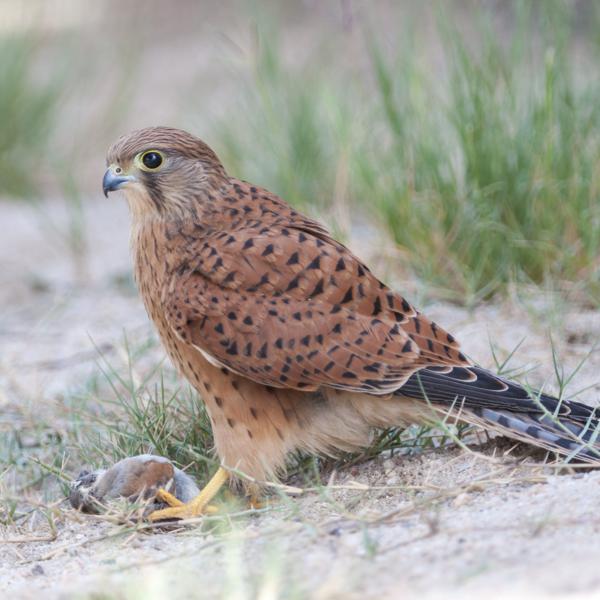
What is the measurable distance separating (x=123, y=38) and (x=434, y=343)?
9485 millimetres

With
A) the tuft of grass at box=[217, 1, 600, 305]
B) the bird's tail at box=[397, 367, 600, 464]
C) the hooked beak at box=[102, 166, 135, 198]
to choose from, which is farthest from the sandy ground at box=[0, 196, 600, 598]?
the hooked beak at box=[102, 166, 135, 198]

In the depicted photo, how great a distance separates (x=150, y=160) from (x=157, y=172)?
5cm

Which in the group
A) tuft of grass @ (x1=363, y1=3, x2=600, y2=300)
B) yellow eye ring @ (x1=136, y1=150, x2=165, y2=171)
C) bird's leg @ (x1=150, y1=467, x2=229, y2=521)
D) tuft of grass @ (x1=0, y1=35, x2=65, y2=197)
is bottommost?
bird's leg @ (x1=150, y1=467, x2=229, y2=521)

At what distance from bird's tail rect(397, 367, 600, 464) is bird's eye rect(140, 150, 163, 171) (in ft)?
3.47

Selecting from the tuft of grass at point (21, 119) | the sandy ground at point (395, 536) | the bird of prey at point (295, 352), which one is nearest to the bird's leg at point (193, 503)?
the bird of prey at point (295, 352)

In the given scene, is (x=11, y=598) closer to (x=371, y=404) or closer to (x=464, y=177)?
(x=371, y=404)

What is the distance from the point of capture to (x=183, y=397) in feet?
12.5

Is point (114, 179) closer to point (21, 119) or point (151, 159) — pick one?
point (151, 159)

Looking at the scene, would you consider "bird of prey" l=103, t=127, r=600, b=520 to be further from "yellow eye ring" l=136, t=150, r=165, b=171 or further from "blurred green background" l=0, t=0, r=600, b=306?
"blurred green background" l=0, t=0, r=600, b=306

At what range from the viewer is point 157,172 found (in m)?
3.46

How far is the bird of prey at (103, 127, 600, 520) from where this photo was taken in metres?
3.05

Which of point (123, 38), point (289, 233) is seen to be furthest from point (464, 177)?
point (123, 38)

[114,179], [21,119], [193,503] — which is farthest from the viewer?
[21,119]

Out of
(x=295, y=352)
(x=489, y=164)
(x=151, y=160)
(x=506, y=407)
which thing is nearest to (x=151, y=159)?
(x=151, y=160)
